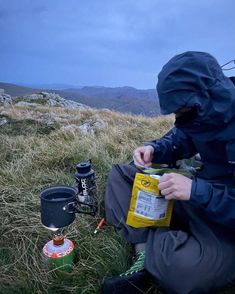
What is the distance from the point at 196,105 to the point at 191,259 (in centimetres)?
91

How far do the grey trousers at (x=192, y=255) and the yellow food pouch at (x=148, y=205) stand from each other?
0.11 metres

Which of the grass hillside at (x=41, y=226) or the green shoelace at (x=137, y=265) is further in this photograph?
the grass hillside at (x=41, y=226)

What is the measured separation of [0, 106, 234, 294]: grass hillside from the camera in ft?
8.09

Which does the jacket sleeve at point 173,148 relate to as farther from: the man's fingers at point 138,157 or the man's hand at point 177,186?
the man's hand at point 177,186

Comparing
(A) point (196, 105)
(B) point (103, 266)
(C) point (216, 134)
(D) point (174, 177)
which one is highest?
(A) point (196, 105)

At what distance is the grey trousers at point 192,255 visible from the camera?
87.9 inches

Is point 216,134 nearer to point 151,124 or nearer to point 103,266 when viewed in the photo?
point 103,266

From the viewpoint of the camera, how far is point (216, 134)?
245cm

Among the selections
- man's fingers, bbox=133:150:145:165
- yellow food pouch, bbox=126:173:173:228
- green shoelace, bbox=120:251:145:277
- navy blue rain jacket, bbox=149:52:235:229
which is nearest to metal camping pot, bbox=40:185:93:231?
yellow food pouch, bbox=126:173:173:228

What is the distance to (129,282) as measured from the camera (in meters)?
2.26

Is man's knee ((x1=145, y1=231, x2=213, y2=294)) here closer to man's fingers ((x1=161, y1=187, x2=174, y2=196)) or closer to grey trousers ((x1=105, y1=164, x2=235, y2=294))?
grey trousers ((x1=105, y1=164, x2=235, y2=294))

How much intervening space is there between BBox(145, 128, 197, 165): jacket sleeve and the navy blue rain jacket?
1.78 ft

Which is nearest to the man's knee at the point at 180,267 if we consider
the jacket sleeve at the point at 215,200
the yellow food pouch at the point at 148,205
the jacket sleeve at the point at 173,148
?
the yellow food pouch at the point at 148,205

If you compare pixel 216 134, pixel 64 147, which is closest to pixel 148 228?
pixel 216 134
